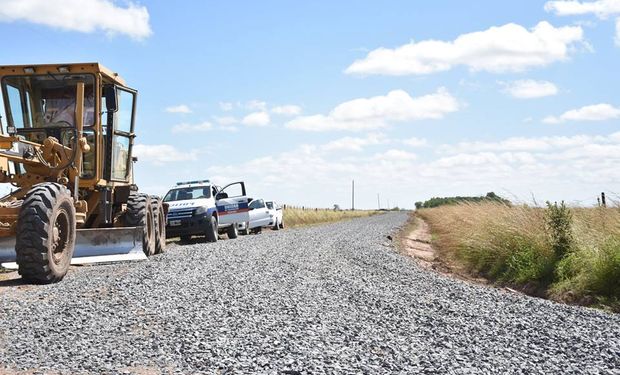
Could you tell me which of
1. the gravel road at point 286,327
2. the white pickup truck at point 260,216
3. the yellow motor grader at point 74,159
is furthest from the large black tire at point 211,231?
the gravel road at point 286,327

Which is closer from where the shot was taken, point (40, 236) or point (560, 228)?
point (40, 236)

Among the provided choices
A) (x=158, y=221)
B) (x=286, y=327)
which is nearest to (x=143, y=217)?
(x=158, y=221)

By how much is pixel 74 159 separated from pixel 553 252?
8996 millimetres

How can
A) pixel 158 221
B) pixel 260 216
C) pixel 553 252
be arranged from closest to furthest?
pixel 553 252 → pixel 158 221 → pixel 260 216

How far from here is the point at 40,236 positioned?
9.66 metres

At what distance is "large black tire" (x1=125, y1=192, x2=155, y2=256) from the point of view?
14.0 m

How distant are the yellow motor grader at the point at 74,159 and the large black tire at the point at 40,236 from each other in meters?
0.03

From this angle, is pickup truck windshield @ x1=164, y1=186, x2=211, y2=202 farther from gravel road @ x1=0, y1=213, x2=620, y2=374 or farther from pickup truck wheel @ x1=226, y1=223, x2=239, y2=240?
gravel road @ x1=0, y1=213, x2=620, y2=374

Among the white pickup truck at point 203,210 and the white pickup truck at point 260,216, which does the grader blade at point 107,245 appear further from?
the white pickup truck at point 260,216

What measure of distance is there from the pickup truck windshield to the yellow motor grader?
25.2 feet

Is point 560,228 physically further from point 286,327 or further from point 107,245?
point 107,245

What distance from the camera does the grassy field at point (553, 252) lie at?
1135 centimetres

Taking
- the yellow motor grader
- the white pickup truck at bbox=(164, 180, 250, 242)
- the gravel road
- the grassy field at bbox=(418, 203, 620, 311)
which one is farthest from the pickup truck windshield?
the gravel road

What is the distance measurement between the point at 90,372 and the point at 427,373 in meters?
2.55
